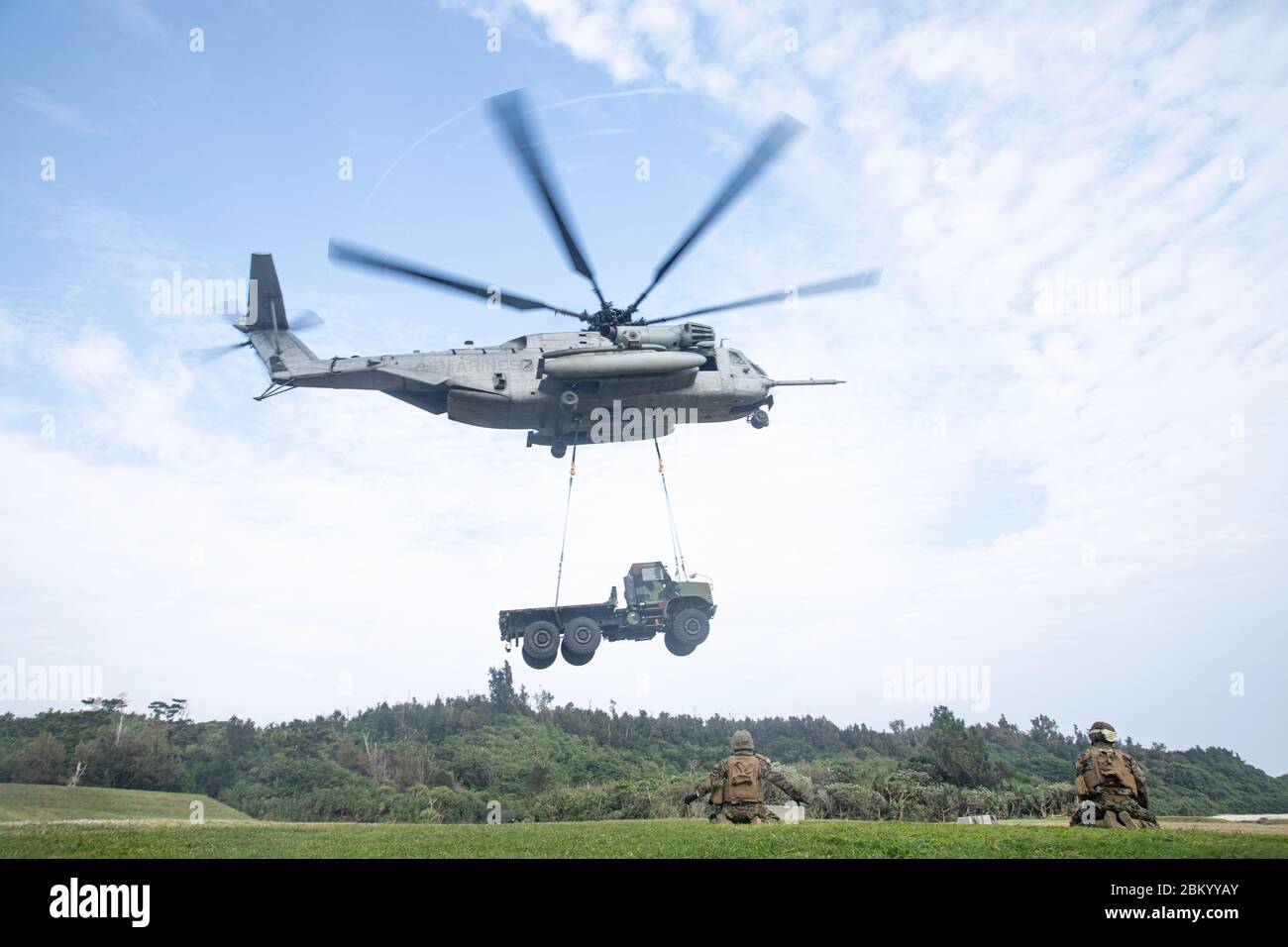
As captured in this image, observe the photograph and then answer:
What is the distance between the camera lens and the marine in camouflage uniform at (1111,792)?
11164mm

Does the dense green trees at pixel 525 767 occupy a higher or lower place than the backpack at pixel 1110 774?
lower

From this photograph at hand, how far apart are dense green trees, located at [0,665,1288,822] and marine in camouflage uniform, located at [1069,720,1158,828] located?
22.6 feet

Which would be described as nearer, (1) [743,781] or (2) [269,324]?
(1) [743,781]

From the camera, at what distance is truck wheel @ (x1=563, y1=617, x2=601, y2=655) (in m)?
19.8

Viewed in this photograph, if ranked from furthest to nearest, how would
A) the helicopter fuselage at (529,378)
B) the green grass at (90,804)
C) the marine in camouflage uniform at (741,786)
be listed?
the helicopter fuselage at (529,378) < the green grass at (90,804) < the marine in camouflage uniform at (741,786)

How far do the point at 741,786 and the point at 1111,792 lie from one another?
461cm

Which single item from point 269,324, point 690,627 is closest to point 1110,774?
point 690,627

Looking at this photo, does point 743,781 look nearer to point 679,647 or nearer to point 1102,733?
point 1102,733

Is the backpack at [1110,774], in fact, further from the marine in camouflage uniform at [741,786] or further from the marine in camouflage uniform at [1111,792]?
the marine in camouflage uniform at [741,786]

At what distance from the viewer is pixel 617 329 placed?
59.8 ft

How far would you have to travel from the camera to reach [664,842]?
32.6 feet

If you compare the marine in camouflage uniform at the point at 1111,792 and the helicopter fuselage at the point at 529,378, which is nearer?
the marine in camouflage uniform at the point at 1111,792

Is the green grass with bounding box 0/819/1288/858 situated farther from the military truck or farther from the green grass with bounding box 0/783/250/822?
the military truck

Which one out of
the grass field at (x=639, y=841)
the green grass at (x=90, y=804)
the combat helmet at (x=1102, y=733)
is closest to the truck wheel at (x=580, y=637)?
the grass field at (x=639, y=841)
